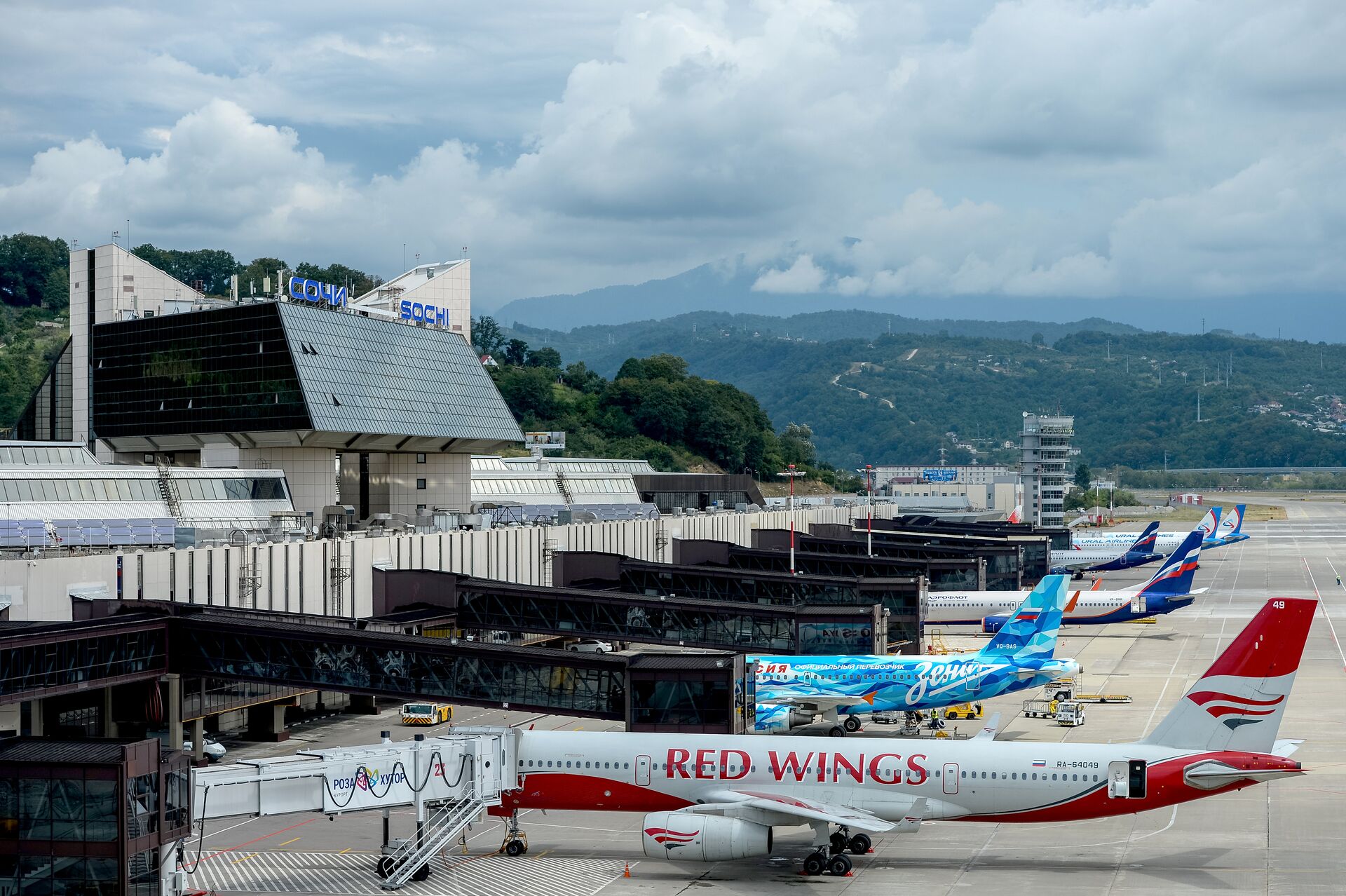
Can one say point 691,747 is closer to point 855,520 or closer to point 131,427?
point 131,427

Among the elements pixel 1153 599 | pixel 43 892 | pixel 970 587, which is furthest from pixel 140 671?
pixel 1153 599

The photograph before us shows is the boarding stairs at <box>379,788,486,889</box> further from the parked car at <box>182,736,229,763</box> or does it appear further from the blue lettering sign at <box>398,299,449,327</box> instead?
the blue lettering sign at <box>398,299,449,327</box>

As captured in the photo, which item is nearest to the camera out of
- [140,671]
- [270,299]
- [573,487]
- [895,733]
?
[140,671]

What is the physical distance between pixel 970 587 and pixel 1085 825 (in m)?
75.9

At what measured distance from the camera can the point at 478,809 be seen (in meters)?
48.8

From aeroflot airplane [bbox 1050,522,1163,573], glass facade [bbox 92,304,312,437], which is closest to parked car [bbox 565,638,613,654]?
glass facade [bbox 92,304,312,437]

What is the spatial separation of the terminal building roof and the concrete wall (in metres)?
14.5

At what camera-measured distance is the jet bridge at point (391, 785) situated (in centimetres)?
4262

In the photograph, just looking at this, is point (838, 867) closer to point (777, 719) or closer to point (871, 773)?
point (871, 773)

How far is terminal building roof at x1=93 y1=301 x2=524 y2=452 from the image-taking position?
10312 cm

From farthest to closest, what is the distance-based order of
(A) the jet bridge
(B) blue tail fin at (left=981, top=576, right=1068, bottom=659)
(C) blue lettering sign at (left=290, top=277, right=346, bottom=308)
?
(C) blue lettering sign at (left=290, top=277, right=346, bottom=308), (B) blue tail fin at (left=981, top=576, right=1068, bottom=659), (A) the jet bridge

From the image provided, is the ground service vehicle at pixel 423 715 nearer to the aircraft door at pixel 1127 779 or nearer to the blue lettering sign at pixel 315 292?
the aircraft door at pixel 1127 779

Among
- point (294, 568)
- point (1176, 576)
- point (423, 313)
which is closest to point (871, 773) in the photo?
point (294, 568)

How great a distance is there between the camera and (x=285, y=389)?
102m
